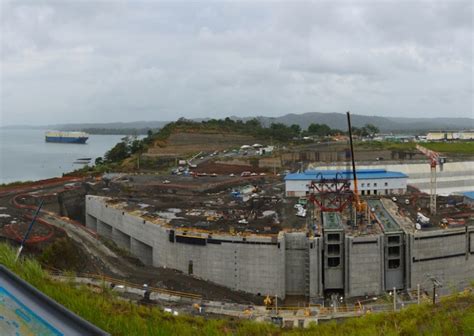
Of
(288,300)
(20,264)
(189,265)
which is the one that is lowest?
(288,300)

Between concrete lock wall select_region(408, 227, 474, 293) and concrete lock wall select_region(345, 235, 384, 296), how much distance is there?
42.1 inches

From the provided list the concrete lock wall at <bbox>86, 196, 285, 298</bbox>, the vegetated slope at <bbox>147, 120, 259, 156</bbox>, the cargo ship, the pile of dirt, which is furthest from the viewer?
Answer: the cargo ship

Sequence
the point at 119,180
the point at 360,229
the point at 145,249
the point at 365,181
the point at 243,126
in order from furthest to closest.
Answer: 1. the point at 243,126
2. the point at 119,180
3. the point at 365,181
4. the point at 145,249
5. the point at 360,229

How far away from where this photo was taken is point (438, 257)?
13.0m

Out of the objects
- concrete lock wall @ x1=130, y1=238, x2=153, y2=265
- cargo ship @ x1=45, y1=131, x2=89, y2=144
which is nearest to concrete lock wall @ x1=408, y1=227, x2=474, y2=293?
concrete lock wall @ x1=130, y1=238, x2=153, y2=265

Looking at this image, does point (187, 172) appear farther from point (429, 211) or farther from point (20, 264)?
point (20, 264)

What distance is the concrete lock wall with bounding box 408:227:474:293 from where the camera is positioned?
12930mm

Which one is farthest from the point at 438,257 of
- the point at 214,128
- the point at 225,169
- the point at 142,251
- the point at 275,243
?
the point at 214,128

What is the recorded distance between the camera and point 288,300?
1245 centimetres

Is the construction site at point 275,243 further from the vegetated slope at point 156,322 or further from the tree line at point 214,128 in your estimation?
the tree line at point 214,128

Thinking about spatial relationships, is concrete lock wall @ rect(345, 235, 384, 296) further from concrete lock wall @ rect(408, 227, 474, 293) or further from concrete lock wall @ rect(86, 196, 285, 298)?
concrete lock wall @ rect(86, 196, 285, 298)

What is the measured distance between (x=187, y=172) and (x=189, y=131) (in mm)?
13094

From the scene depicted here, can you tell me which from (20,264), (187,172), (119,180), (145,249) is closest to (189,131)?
(187,172)

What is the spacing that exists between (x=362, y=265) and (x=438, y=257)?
7.54ft
